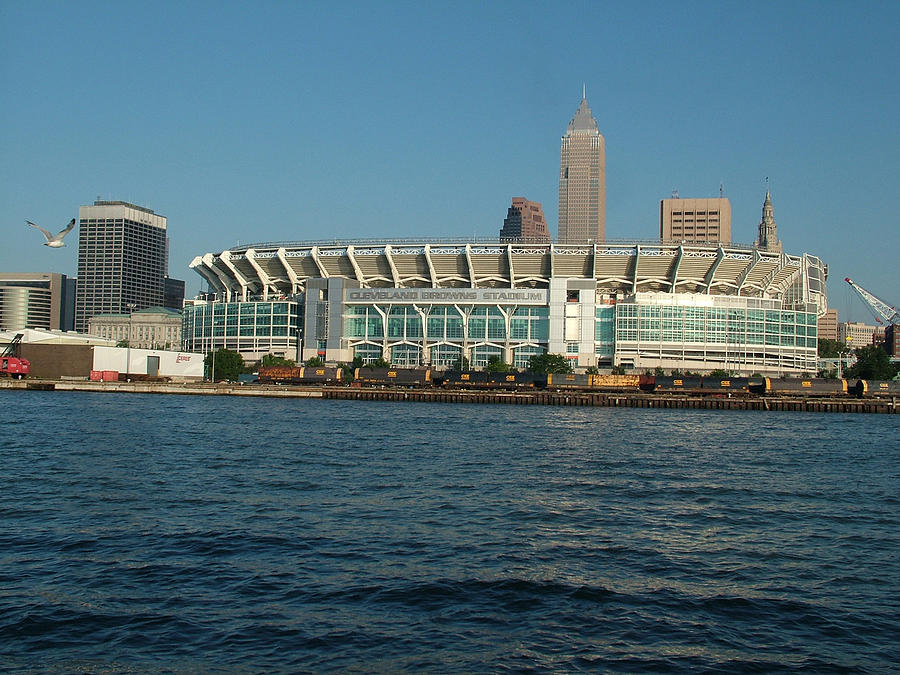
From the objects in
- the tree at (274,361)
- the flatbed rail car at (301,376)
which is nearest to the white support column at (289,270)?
the tree at (274,361)

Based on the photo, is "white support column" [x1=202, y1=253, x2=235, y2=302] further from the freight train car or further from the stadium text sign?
the freight train car

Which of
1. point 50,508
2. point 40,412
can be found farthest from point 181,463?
point 40,412

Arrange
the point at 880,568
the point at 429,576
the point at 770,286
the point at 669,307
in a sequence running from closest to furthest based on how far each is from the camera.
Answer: the point at 429,576
the point at 880,568
the point at 669,307
the point at 770,286

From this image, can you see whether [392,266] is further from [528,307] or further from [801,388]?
[801,388]

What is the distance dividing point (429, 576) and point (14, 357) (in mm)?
119051

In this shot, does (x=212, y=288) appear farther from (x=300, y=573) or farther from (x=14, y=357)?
(x=300, y=573)

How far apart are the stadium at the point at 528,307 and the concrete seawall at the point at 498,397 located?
29.5 m

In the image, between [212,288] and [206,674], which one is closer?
[206,674]

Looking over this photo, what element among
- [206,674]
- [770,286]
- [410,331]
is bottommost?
[206,674]

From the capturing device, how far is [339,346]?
460ft

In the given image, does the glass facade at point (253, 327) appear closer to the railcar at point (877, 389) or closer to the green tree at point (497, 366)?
the green tree at point (497, 366)

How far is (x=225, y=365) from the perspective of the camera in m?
131

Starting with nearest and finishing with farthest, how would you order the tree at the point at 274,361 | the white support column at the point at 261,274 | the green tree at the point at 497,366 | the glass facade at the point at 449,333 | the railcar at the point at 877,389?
the railcar at the point at 877,389 < the green tree at the point at 497,366 < the tree at the point at 274,361 < the glass facade at the point at 449,333 < the white support column at the point at 261,274

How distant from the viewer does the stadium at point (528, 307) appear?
133625 mm
